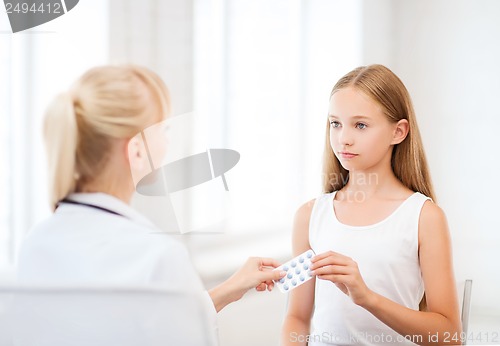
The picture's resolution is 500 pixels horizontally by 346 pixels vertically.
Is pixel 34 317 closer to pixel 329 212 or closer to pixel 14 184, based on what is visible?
pixel 14 184

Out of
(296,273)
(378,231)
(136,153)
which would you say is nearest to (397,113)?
(378,231)

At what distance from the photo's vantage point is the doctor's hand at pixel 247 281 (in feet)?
2.86

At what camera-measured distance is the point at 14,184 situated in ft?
2.62

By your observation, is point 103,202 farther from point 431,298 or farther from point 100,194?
point 431,298

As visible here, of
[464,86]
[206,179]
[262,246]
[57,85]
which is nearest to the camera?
[57,85]

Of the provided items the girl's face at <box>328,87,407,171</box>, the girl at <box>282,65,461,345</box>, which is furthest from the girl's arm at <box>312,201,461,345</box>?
the girl's face at <box>328,87,407,171</box>

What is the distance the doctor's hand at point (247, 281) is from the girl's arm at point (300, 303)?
0.12 meters

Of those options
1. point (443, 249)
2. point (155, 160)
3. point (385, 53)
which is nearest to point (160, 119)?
point (155, 160)

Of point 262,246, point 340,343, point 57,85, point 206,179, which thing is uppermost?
point 57,85

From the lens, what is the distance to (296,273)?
853 millimetres

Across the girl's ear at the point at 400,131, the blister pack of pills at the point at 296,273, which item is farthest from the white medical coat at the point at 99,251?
the girl's ear at the point at 400,131

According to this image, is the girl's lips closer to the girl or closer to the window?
the girl

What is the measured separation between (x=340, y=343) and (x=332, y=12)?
1.65ft

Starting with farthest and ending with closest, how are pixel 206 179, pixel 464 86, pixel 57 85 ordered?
pixel 464 86, pixel 206 179, pixel 57 85
